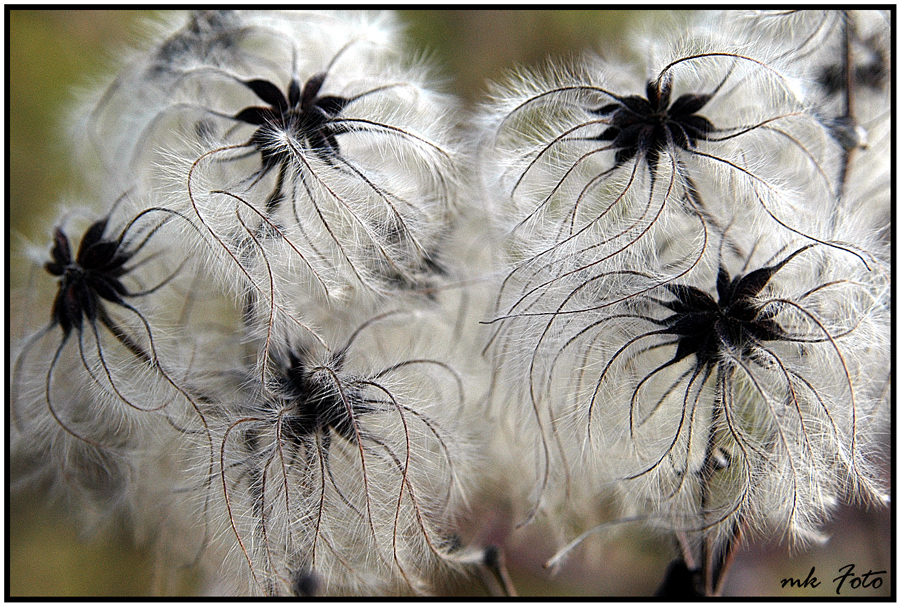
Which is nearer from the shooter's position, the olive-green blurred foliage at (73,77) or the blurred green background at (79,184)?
the blurred green background at (79,184)

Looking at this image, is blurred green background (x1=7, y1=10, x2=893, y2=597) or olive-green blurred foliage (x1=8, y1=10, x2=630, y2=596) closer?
blurred green background (x1=7, y1=10, x2=893, y2=597)

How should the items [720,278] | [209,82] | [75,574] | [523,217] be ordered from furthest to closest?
[75,574]
[209,82]
[523,217]
[720,278]

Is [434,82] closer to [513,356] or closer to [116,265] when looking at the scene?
[513,356]

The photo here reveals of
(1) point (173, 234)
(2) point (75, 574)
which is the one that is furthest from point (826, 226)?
(2) point (75, 574)

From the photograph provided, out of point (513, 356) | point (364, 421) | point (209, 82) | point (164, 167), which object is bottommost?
point (364, 421)

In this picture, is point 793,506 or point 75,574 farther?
point 75,574

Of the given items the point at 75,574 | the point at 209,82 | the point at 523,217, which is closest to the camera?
the point at 523,217

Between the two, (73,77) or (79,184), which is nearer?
(79,184)

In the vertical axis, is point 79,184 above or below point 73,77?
below
